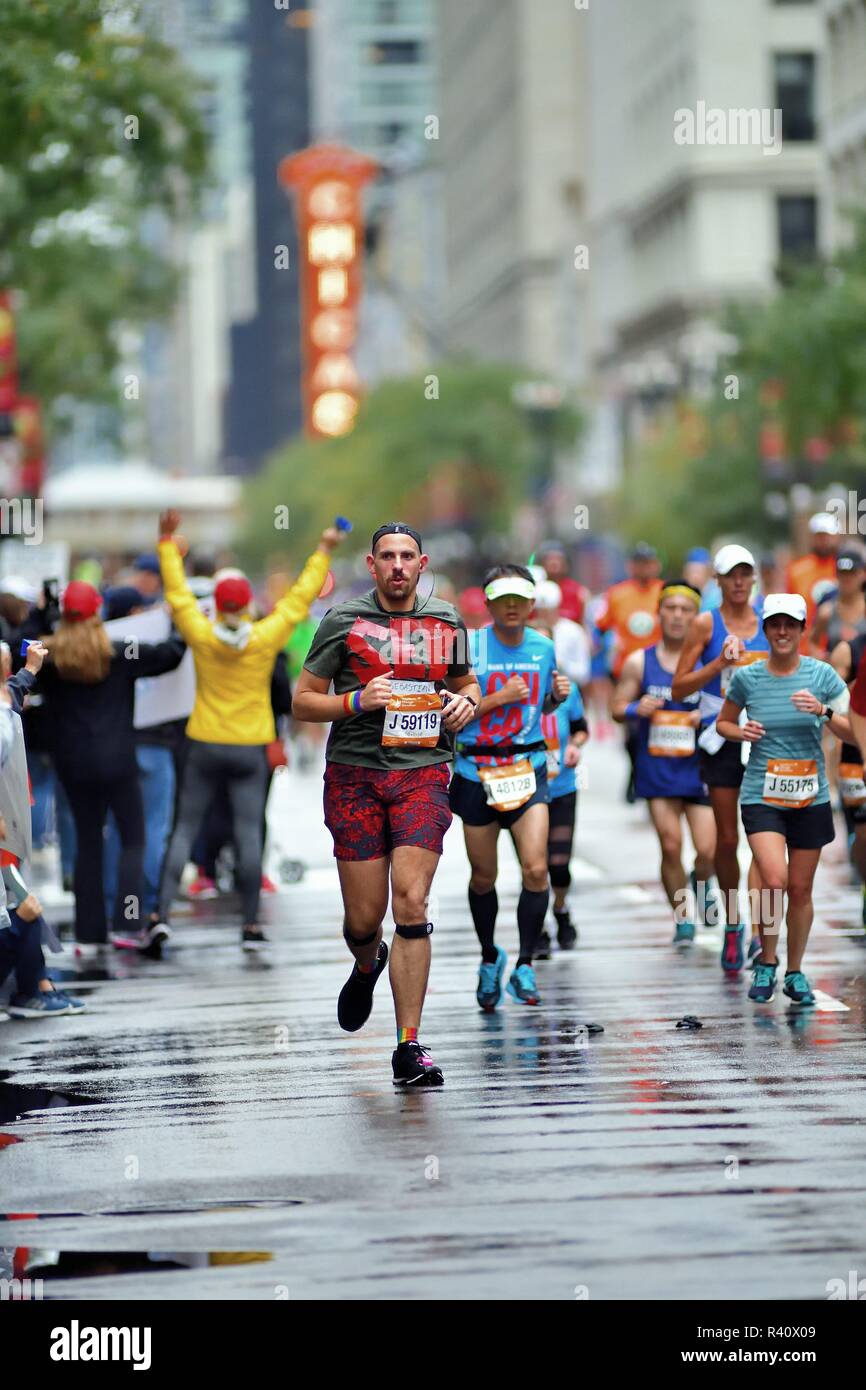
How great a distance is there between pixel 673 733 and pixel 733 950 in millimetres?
1429

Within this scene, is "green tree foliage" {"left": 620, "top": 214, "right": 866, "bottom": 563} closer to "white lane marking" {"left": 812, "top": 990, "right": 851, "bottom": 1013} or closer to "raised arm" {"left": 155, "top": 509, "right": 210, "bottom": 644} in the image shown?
"raised arm" {"left": 155, "top": 509, "right": 210, "bottom": 644}

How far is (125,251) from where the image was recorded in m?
52.6

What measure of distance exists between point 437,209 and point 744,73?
3028 inches

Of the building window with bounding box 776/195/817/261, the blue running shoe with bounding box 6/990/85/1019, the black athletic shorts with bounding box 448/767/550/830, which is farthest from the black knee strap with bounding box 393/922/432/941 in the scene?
the building window with bounding box 776/195/817/261

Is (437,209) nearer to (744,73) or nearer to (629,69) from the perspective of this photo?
(629,69)

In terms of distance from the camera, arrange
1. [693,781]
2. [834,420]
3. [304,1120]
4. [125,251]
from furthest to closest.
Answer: [125,251], [834,420], [693,781], [304,1120]

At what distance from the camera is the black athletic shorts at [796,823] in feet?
37.7

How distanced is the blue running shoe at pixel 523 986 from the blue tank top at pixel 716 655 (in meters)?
1.76

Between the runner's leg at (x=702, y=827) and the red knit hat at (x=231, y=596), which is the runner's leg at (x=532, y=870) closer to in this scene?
the runner's leg at (x=702, y=827)

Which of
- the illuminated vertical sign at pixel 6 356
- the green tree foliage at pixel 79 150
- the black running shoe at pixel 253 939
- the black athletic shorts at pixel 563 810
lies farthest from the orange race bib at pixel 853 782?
the illuminated vertical sign at pixel 6 356

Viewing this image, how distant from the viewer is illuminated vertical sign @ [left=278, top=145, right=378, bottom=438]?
133 meters

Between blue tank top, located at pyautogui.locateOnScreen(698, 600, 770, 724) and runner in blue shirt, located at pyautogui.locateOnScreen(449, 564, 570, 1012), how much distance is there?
4.82ft

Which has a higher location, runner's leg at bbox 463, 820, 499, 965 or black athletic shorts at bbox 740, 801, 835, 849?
black athletic shorts at bbox 740, 801, 835, 849
